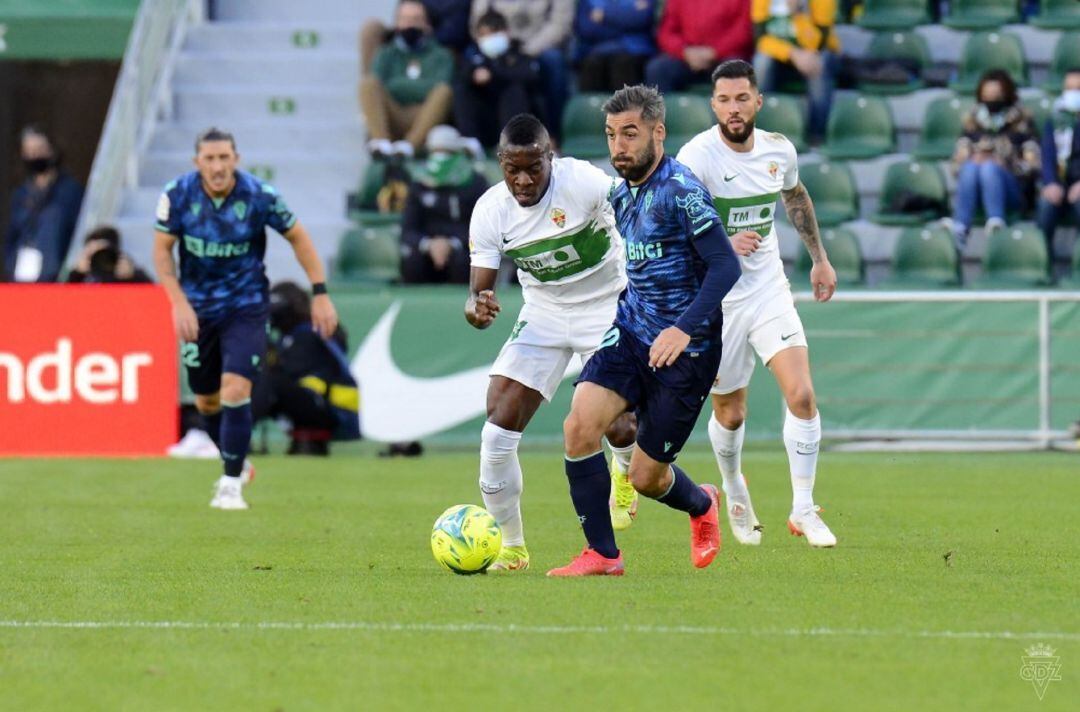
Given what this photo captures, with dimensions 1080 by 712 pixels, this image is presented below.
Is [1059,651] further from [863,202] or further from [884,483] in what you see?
[863,202]

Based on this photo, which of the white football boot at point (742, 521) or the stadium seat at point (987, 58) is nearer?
the white football boot at point (742, 521)

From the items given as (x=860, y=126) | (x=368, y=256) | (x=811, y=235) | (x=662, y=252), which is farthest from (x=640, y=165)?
(x=860, y=126)

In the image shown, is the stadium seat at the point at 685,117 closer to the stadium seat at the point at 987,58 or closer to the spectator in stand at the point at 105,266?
the stadium seat at the point at 987,58

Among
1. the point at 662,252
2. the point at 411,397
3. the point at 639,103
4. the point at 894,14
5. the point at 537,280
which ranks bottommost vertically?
the point at 411,397

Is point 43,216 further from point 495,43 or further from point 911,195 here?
point 911,195

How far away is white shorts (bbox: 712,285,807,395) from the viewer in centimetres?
→ 966

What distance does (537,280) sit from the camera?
917 centimetres

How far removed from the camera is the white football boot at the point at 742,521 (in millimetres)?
9781

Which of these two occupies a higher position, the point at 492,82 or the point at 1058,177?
the point at 492,82

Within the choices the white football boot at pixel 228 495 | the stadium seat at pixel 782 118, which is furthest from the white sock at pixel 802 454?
the stadium seat at pixel 782 118

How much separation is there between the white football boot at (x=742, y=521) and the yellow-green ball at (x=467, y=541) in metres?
1.78

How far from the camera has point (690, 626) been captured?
6.69 metres

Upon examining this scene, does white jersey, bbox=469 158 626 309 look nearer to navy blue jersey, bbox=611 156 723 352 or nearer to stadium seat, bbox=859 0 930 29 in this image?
navy blue jersey, bbox=611 156 723 352

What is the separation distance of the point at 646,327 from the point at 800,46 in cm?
1179
